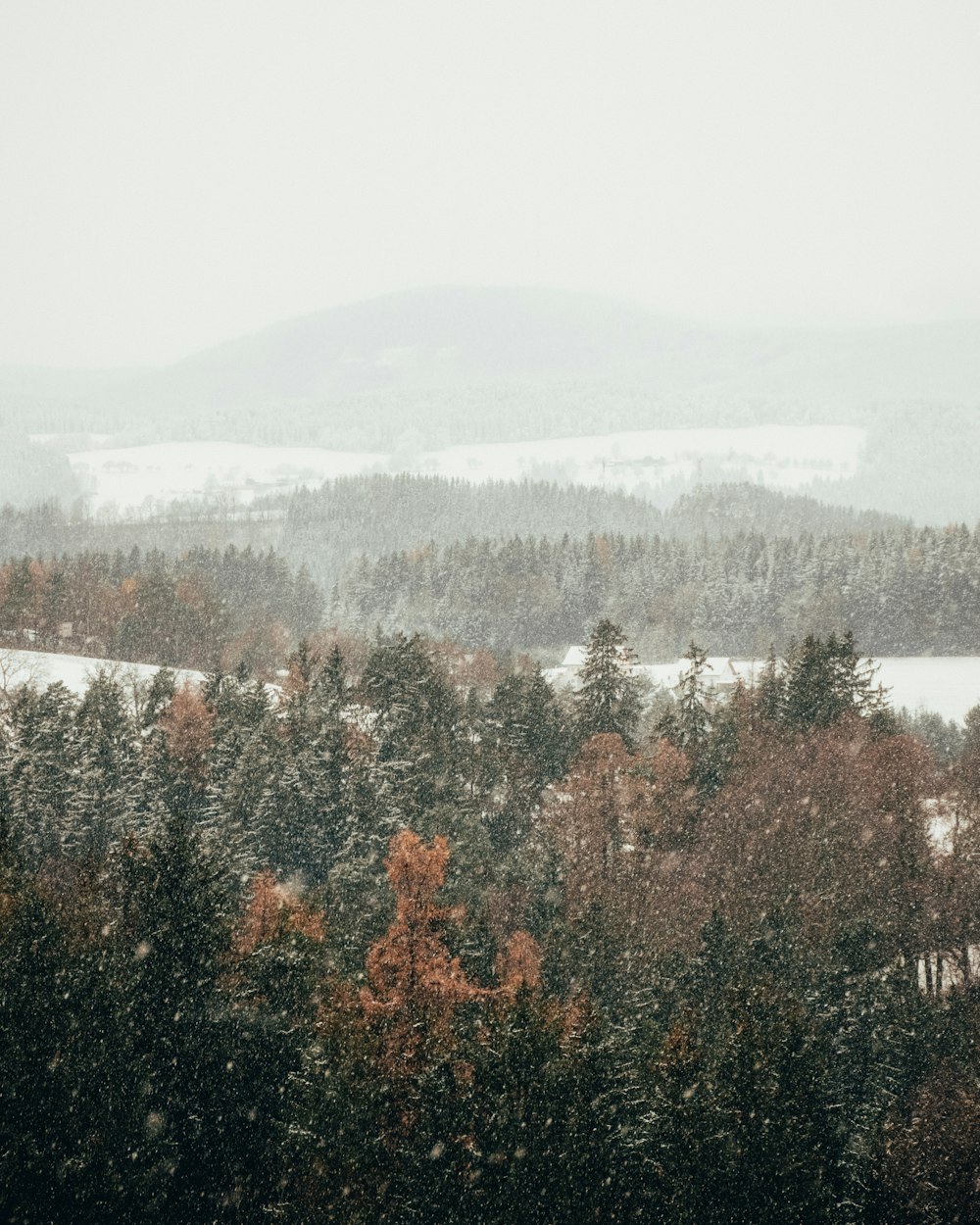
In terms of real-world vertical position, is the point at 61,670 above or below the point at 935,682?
above

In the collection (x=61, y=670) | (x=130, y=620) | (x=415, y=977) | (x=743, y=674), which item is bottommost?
(x=743, y=674)

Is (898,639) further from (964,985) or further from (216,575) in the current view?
(964,985)

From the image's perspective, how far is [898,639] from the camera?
150m

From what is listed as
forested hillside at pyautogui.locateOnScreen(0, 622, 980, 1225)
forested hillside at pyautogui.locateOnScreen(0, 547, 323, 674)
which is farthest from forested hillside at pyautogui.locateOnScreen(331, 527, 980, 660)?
forested hillside at pyautogui.locateOnScreen(0, 622, 980, 1225)

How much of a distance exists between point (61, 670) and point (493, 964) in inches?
2853

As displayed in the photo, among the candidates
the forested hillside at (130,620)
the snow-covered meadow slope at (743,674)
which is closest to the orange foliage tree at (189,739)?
the snow-covered meadow slope at (743,674)

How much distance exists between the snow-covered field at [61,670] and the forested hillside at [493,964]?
2730 cm

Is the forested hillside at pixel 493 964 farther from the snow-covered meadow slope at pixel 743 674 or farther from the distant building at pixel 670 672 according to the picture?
the distant building at pixel 670 672

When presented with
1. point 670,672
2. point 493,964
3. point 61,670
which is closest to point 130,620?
point 61,670

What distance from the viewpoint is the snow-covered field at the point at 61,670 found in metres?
86.0

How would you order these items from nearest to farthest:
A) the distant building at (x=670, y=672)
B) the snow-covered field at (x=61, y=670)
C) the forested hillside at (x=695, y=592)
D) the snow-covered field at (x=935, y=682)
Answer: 1. the snow-covered field at (x=61, y=670)
2. the distant building at (x=670, y=672)
3. the snow-covered field at (x=935, y=682)
4. the forested hillside at (x=695, y=592)

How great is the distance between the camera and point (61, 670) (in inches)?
3738

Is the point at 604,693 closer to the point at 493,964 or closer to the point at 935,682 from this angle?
the point at 493,964

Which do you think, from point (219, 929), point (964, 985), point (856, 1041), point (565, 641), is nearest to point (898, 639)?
point (565, 641)
